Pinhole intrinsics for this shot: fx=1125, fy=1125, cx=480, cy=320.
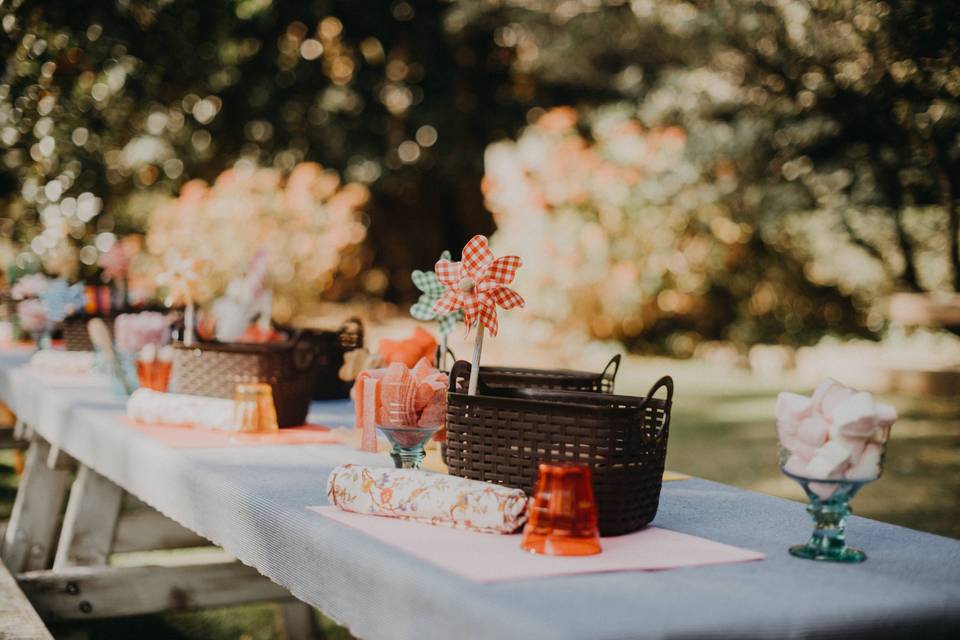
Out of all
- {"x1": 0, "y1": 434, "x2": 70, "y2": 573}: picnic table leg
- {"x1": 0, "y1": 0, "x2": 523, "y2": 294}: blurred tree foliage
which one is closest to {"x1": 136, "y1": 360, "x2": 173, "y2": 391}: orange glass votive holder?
{"x1": 0, "y1": 434, "x2": 70, "y2": 573}: picnic table leg

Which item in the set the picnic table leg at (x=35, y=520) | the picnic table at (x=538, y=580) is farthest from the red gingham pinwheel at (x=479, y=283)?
the picnic table leg at (x=35, y=520)

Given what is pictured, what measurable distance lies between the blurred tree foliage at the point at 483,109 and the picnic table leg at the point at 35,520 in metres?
1.16

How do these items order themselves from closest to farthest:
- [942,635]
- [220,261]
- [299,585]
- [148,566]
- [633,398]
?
[942,635]
[299,585]
[633,398]
[148,566]
[220,261]

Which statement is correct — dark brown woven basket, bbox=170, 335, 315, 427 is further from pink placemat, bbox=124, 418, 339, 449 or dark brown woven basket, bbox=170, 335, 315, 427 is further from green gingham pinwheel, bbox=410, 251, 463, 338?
green gingham pinwheel, bbox=410, 251, 463, 338

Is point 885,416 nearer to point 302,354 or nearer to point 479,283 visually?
point 479,283

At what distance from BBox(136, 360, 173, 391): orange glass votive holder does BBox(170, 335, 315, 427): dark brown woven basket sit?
5.7 inches

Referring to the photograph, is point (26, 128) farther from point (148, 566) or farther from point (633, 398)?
point (633, 398)

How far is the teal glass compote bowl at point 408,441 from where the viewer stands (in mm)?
1906

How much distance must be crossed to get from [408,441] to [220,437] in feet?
1.92

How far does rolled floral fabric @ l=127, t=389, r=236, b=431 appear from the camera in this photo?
240cm

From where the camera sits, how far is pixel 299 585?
1.51 m

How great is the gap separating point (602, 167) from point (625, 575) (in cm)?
811

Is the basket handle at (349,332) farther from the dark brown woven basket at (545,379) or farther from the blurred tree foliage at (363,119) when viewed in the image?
the blurred tree foliage at (363,119)

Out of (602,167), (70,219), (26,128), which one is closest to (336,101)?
(602,167)
